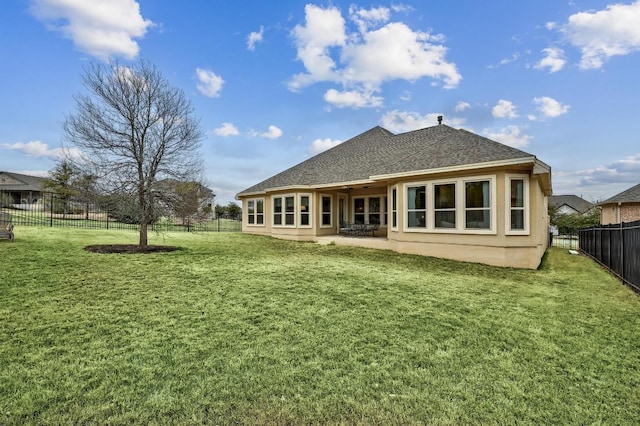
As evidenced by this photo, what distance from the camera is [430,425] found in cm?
243

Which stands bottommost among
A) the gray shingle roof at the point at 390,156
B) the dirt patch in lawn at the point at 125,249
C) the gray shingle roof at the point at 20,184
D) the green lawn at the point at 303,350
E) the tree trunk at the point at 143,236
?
the green lawn at the point at 303,350

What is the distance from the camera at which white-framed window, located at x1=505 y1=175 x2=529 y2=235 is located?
32.1 ft

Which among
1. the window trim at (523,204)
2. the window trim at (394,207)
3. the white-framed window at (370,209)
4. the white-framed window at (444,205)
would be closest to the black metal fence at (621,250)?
the window trim at (523,204)

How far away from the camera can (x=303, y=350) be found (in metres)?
3.68

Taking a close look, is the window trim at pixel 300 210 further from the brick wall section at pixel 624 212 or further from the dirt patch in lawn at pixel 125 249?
the brick wall section at pixel 624 212

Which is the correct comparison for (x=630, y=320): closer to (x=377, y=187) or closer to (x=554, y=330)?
(x=554, y=330)

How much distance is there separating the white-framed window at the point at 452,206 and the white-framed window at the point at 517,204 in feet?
1.27

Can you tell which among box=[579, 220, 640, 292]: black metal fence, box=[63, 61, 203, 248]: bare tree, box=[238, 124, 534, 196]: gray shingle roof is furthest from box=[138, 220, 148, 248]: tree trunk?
box=[579, 220, 640, 292]: black metal fence

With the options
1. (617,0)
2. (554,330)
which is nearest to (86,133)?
(554,330)

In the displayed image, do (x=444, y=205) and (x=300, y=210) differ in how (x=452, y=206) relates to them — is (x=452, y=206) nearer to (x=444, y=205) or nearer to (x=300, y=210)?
(x=444, y=205)

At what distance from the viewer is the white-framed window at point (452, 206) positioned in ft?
33.4

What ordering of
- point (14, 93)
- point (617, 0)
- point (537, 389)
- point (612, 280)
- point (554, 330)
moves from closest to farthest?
point (537, 389) < point (554, 330) < point (612, 280) < point (617, 0) < point (14, 93)

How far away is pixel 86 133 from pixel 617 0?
1747 centimetres

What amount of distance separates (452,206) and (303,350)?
8.88 meters
